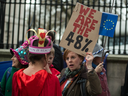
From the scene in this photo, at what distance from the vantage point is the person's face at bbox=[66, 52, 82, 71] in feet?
8.55

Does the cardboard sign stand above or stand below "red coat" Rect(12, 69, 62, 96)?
above

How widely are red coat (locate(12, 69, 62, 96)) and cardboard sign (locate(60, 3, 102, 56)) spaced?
2.93ft

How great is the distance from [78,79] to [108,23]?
105 centimetres

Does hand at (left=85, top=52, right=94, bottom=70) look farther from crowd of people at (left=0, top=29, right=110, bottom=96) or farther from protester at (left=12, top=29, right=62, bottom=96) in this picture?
protester at (left=12, top=29, right=62, bottom=96)

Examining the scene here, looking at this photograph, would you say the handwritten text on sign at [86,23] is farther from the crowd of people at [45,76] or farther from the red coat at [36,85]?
the red coat at [36,85]

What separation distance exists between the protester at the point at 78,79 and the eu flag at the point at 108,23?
0.52 metres

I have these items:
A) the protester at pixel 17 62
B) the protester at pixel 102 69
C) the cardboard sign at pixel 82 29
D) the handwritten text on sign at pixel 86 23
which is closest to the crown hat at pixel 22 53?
the protester at pixel 17 62

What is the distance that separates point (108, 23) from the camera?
2.81m

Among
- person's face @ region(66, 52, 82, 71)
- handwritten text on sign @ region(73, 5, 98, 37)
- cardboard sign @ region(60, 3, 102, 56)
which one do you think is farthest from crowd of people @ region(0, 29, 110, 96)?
handwritten text on sign @ region(73, 5, 98, 37)

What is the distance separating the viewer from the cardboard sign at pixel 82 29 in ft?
9.00

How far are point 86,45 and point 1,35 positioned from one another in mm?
3787

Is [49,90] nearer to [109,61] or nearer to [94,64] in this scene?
[94,64]

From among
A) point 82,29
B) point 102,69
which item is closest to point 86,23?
point 82,29

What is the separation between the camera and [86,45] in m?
2.73
